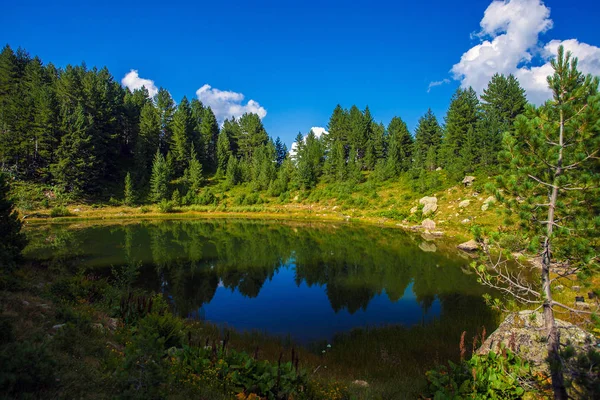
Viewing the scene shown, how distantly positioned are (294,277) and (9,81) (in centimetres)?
8523

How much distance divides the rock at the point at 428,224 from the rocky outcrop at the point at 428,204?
3521mm

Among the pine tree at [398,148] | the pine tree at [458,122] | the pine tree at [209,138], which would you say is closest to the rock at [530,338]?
the pine tree at [458,122]

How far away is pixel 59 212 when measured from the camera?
4812 centimetres

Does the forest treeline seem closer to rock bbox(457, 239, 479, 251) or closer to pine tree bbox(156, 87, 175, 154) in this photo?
pine tree bbox(156, 87, 175, 154)

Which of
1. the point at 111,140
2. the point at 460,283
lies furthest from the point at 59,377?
the point at 111,140

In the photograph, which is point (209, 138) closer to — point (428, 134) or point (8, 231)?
point (428, 134)

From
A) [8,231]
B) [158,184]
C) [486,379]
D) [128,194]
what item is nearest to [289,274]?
[8,231]

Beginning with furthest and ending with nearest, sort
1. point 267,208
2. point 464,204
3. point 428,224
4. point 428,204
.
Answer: point 267,208, point 428,204, point 464,204, point 428,224

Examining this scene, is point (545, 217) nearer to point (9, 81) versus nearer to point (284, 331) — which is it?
point (284, 331)

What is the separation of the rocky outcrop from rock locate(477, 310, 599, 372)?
40.9 meters

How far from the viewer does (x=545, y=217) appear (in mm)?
7707

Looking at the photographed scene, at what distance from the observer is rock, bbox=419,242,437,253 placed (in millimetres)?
Result: 30109

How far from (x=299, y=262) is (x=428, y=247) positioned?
→ 1463cm

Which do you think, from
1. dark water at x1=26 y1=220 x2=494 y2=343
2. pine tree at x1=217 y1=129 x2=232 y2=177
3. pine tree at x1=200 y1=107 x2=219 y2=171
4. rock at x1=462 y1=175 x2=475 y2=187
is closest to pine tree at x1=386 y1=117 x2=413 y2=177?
rock at x1=462 y1=175 x2=475 y2=187
